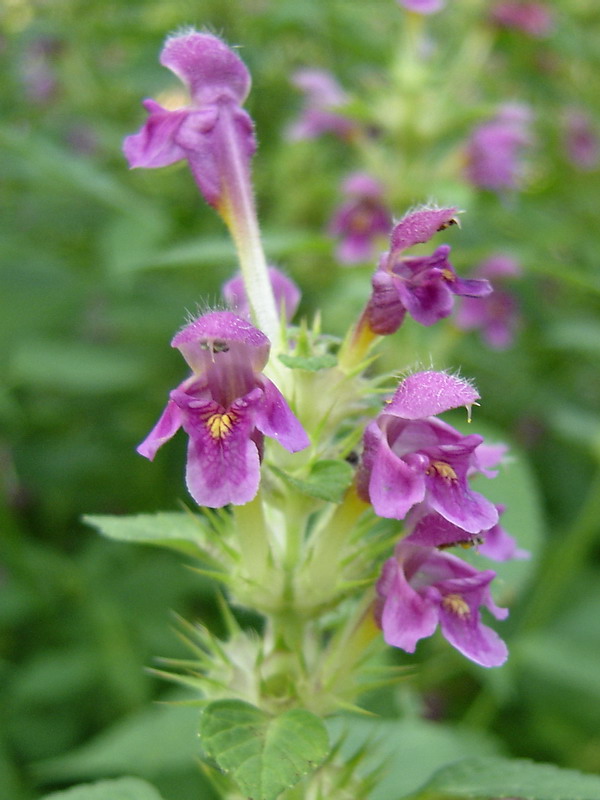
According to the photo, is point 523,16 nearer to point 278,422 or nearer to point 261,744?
point 278,422

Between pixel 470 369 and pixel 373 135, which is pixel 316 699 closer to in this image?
pixel 470 369

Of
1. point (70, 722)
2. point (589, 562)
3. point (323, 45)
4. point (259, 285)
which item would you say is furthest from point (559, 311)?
point (259, 285)

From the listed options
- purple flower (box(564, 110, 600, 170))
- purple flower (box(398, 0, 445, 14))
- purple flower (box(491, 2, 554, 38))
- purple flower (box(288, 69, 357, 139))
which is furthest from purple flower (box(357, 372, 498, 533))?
purple flower (box(564, 110, 600, 170))

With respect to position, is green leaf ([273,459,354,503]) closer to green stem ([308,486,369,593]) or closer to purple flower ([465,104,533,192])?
green stem ([308,486,369,593])

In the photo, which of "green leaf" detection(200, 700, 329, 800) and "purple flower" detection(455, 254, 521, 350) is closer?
"green leaf" detection(200, 700, 329, 800)

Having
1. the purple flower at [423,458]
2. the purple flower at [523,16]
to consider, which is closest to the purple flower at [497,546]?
the purple flower at [423,458]

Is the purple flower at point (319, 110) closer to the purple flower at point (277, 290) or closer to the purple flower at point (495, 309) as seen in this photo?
the purple flower at point (495, 309)

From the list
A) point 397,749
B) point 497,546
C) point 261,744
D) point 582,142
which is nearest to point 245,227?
point 497,546
